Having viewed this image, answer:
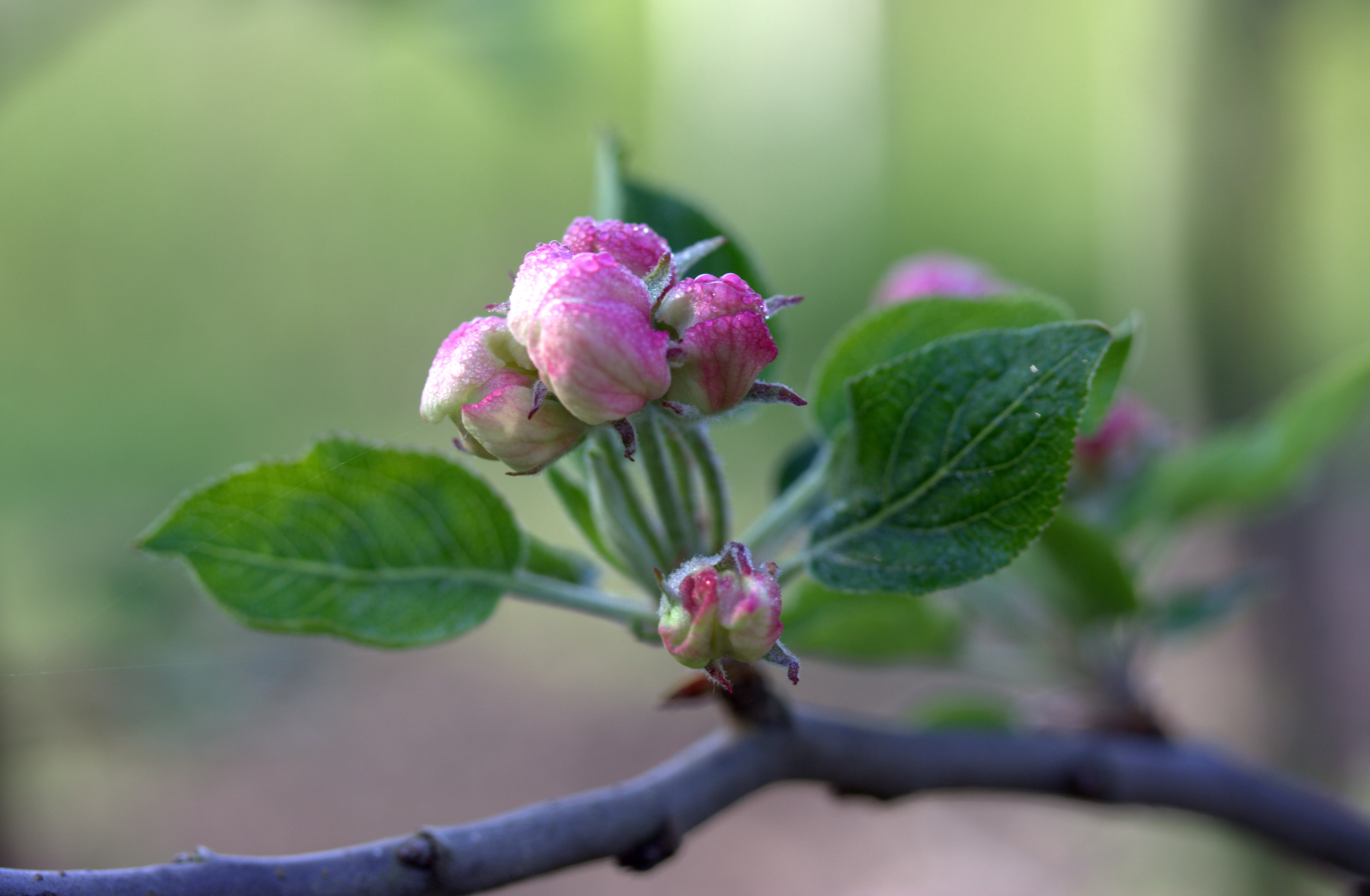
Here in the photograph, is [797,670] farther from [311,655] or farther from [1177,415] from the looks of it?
[311,655]

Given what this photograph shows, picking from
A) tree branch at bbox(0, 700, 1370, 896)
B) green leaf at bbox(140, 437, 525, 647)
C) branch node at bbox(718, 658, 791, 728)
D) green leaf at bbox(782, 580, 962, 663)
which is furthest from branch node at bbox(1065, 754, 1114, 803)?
green leaf at bbox(140, 437, 525, 647)

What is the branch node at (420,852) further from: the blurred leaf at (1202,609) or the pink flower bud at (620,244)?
the blurred leaf at (1202,609)

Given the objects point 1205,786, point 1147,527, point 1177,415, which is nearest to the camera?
point 1205,786

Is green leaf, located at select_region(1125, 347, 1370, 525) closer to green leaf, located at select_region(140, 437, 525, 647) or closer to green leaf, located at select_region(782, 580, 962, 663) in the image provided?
green leaf, located at select_region(782, 580, 962, 663)

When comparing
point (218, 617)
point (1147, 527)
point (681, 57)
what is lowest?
point (218, 617)

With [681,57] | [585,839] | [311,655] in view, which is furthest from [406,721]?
[681,57]

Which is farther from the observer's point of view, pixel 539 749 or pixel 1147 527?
pixel 539 749

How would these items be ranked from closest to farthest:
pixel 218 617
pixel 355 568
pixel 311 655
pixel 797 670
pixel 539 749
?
1. pixel 797 670
2. pixel 355 568
3. pixel 218 617
4. pixel 311 655
5. pixel 539 749
